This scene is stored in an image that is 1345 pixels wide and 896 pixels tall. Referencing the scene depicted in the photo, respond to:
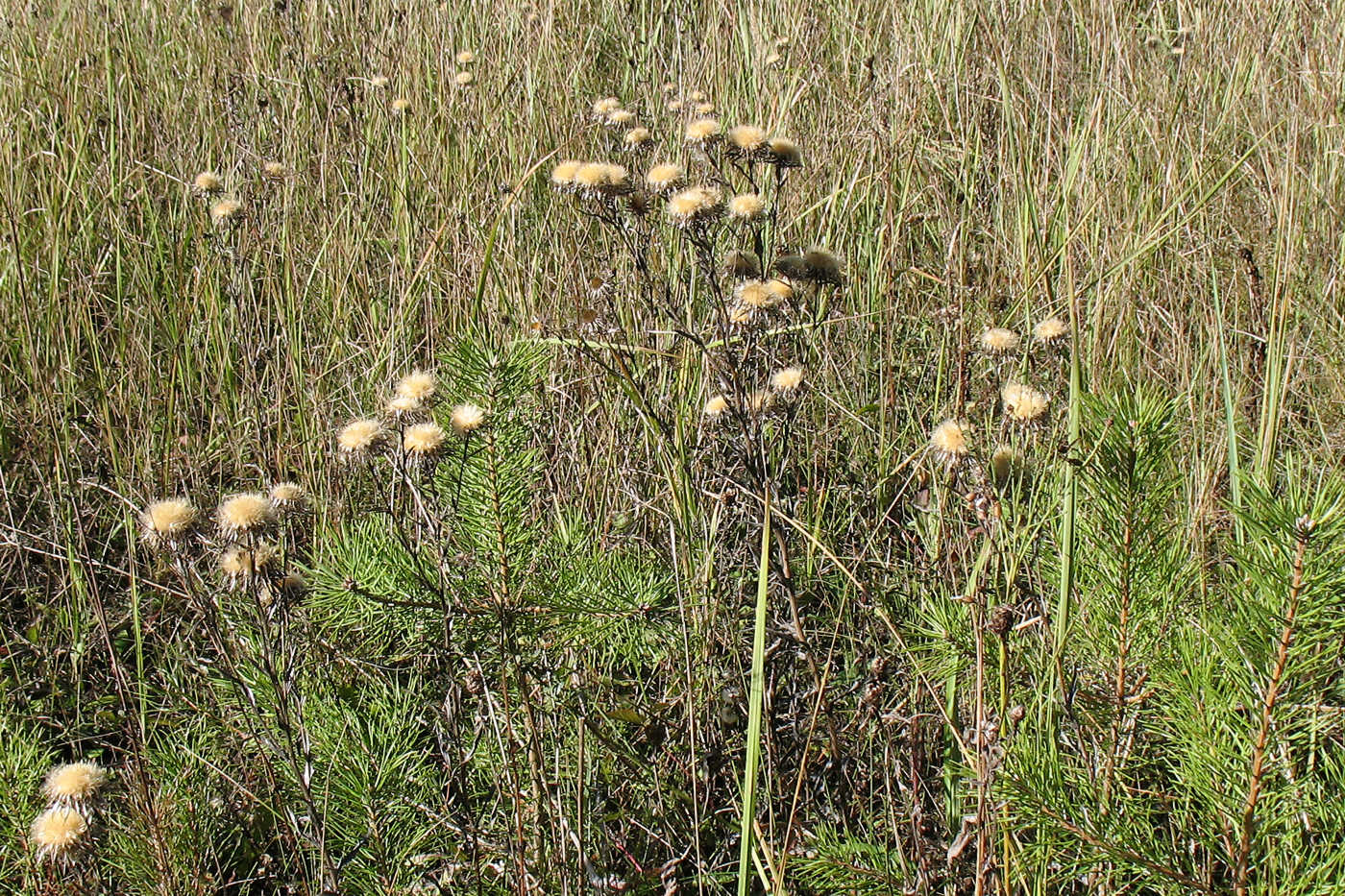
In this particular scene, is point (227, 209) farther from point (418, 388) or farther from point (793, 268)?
point (793, 268)

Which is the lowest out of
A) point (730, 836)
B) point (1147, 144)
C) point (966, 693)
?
point (730, 836)

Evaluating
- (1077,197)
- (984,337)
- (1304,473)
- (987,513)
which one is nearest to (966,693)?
(987,513)

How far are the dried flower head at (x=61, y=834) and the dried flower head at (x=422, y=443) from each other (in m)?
0.52

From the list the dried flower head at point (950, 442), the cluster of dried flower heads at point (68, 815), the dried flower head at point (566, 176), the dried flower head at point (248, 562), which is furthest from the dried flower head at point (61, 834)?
the dried flower head at point (566, 176)

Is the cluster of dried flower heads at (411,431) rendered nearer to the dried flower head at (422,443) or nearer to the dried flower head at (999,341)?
the dried flower head at (422,443)

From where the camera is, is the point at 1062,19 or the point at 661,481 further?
the point at 1062,19

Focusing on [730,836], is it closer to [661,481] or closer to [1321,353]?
[661,481]

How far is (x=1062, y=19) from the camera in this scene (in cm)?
352

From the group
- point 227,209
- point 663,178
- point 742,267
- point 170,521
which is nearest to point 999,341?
point 742,267

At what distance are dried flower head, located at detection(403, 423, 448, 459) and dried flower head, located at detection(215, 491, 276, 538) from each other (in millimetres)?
180

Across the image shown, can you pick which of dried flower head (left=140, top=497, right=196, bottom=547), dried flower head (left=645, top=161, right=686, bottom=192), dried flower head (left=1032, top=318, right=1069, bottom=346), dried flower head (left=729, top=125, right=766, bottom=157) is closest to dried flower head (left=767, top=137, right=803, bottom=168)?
dried flower head (left=729, top=125, right=766, bottom=157)

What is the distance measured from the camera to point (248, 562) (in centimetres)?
126

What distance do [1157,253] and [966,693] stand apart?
60.6 inches

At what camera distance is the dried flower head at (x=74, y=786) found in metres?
1.11
